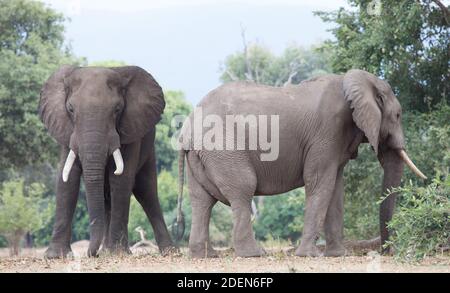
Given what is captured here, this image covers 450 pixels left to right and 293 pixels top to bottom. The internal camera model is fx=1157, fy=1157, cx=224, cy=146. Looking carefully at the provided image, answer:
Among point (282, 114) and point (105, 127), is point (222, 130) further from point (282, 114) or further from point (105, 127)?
point (105, 127)

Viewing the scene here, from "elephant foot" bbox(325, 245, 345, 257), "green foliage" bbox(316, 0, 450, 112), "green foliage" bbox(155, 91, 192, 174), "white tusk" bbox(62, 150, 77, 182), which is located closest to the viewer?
"elephant foot" bbox(325, 245, 345, 257)

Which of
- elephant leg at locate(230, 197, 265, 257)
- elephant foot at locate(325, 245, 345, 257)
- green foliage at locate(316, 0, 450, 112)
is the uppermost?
green foliage at locate(316, 0, 450, 112)

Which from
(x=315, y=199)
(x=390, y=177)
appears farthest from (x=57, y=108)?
(x=390, y=177)

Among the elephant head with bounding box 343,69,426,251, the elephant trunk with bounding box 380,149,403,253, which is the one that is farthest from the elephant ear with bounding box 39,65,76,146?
the elephant trunk with bounding box 380,149,403,253

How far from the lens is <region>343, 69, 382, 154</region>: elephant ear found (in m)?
15.9

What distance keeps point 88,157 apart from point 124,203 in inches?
57.9

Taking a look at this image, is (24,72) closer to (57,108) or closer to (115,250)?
(57,108)

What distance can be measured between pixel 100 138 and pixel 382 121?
412cm

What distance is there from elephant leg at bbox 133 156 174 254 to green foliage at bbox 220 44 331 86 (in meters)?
46.5

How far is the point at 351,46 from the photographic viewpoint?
2258 cm

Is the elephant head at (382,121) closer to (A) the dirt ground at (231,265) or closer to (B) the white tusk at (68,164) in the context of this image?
(A) the dirt ground at (231,265)

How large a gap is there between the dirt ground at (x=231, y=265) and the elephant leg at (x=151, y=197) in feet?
10.4

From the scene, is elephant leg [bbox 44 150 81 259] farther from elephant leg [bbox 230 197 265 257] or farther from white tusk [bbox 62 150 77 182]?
elephant leg [bbox 230 197 265 257]

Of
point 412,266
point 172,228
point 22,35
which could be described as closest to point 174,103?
point 172,228
